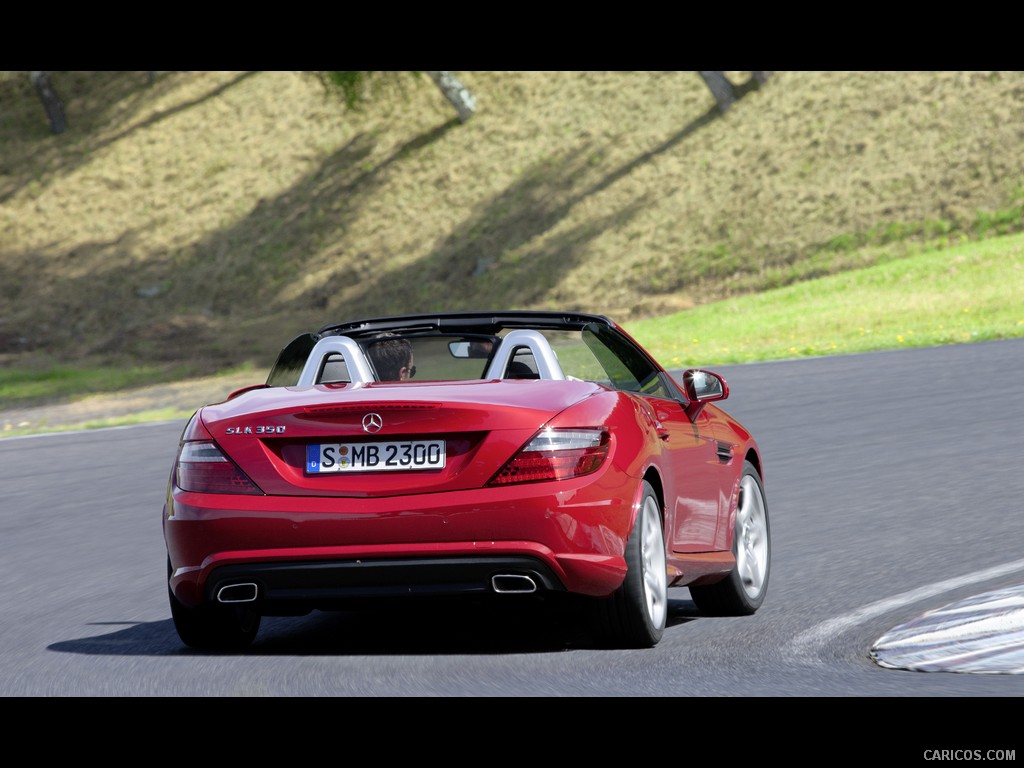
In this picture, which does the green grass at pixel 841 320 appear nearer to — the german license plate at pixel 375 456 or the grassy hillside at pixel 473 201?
the grassy hillside at pixel 473 201

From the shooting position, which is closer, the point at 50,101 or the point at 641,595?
the point at 641,595

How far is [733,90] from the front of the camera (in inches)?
2005

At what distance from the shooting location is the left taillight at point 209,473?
6.58m

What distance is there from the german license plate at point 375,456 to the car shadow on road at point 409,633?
61cm

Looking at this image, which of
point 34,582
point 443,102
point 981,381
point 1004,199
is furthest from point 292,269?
point 34,582

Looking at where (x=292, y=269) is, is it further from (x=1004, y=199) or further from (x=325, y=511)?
(x=325, y=511)

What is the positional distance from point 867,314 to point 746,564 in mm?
26675

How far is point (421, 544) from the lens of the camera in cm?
636

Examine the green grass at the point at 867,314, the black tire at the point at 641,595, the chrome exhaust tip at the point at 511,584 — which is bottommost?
the green grass at the point at 867,314

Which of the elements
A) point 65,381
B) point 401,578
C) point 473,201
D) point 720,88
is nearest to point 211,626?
point 401,578

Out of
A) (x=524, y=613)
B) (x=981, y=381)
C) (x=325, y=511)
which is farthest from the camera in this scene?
(x=981, y=381)

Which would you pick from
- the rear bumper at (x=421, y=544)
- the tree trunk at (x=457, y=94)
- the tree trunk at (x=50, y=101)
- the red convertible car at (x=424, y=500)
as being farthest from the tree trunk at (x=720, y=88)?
the rear bumper at (x=421, y=544)

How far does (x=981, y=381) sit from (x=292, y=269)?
35198 mm

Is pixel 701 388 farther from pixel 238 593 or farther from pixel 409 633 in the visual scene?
pixel 238 593
